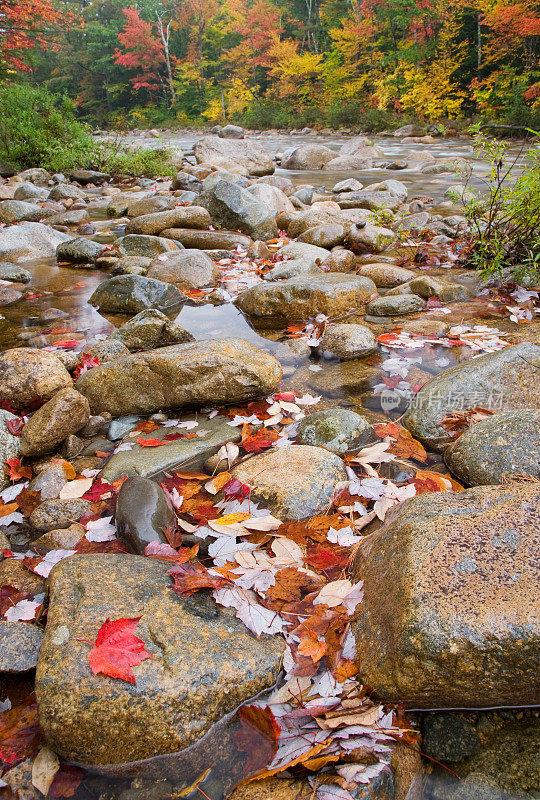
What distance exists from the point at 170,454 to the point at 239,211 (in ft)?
18.8

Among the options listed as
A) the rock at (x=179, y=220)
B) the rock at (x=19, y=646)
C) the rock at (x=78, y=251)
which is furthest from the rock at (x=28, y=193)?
the rock at (x=19, y=646)

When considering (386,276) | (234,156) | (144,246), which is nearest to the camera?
(386,276)

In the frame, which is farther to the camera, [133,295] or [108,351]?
[133,295]

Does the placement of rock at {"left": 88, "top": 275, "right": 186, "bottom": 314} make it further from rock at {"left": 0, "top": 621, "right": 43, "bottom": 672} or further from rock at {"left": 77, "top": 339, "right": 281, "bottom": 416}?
rock at {"left": 0, "top": 621, "right": 43, "bottom": 672}

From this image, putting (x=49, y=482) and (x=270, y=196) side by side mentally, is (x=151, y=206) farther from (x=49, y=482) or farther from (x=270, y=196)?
(x=49, y=482)

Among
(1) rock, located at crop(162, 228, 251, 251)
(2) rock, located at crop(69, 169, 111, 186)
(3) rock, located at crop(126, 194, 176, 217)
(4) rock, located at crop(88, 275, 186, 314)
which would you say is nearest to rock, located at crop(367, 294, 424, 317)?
(4) rock, located at crop(88, 275, 186, 314)

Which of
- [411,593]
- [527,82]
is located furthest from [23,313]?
[527,82]

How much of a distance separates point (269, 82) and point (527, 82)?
25595 mm

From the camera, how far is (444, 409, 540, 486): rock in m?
2.34

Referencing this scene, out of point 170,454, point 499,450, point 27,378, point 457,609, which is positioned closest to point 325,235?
point 27,378

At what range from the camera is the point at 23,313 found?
17.3 ft

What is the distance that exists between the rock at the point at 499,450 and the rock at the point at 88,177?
14.1 metres

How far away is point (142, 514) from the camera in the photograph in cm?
221

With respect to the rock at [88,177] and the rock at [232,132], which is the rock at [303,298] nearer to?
the rock at [88,177]
